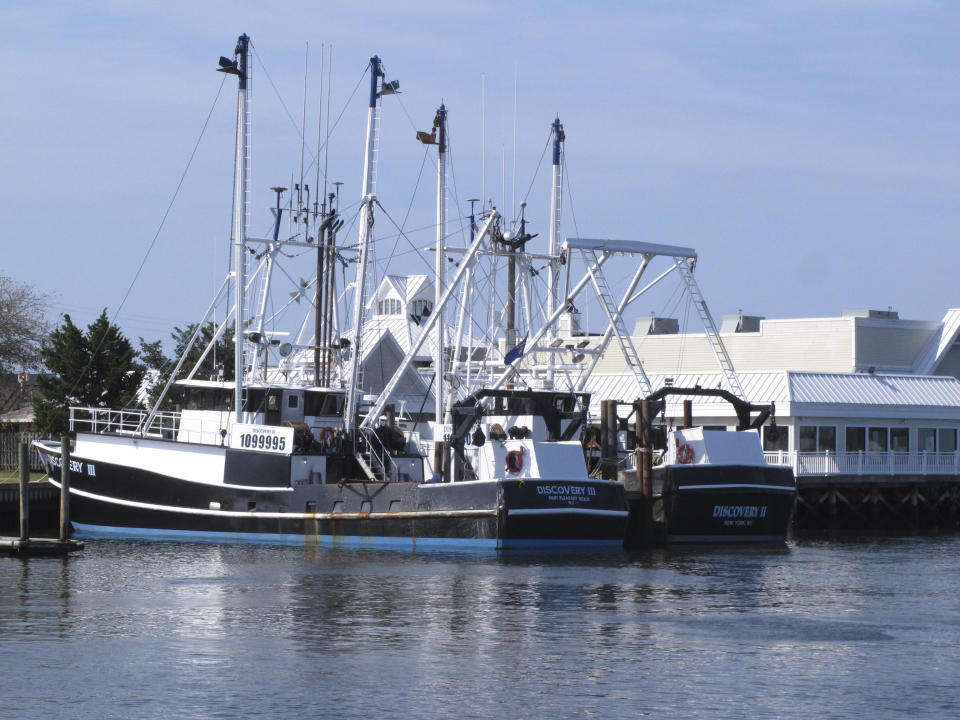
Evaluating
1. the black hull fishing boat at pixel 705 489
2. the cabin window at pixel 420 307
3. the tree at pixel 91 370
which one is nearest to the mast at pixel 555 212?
the black hull fishing boat at pixel 705 489

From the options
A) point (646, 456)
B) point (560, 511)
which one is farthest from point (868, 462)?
point (560, 511)

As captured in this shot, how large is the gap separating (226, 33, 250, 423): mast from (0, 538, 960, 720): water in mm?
5937

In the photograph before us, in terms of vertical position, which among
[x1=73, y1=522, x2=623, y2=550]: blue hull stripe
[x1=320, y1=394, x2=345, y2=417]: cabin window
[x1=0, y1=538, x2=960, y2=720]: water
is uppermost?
[x1=320, y1=394, x2=345, y2=417]: cabin window

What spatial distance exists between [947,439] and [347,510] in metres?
26.8

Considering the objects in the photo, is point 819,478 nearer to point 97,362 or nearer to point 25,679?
point 97,362

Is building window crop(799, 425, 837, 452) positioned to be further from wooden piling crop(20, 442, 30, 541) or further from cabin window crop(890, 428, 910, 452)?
wooden piling crop(20, 442, 30, 541)

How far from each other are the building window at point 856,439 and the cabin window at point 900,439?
136cm

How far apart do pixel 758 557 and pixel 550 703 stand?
18085mm

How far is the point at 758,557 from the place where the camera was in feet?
118

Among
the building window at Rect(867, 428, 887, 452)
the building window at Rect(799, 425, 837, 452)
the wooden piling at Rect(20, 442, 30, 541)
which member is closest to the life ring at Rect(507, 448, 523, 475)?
A: the wooden piling at Rect(20, 442, 30, 541)

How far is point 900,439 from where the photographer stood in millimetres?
53906

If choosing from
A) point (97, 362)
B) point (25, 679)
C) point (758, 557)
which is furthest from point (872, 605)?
point (97, 362)

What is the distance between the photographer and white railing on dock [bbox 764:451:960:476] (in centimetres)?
4875

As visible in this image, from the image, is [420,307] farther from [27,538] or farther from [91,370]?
[27,538]
